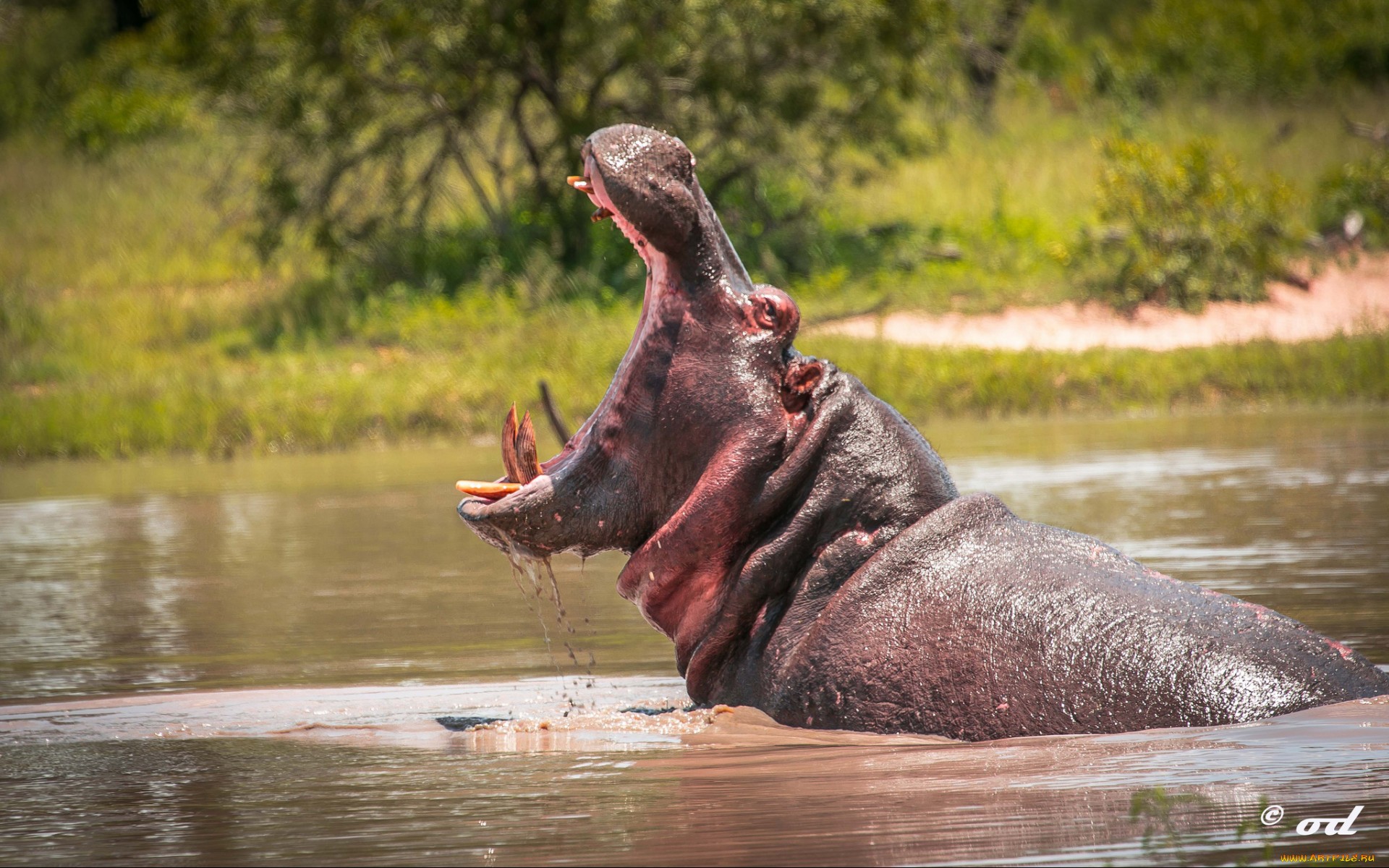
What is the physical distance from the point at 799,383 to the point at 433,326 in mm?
16936

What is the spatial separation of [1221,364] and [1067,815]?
14.3m

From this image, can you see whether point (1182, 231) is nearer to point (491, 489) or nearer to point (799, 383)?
point (799, 383)

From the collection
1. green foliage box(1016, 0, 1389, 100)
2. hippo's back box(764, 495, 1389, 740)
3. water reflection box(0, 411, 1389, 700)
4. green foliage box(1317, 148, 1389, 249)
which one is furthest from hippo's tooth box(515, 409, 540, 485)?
green foliage box(1016, 0, 1389, 100)

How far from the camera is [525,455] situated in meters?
4.17

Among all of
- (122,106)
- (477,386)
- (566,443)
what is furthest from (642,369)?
(122,106)

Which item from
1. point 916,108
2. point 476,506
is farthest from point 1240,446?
point 916,108

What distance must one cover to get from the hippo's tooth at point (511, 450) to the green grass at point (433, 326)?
9764mm

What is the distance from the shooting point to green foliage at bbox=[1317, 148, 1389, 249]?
21.8 metres

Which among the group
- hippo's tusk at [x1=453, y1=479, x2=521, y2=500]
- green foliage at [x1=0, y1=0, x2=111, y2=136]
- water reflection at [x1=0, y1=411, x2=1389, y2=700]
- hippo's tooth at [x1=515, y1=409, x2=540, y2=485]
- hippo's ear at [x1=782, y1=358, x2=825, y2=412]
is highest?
green foliage at [x1=0, y1=0, x2=111, y2=136]

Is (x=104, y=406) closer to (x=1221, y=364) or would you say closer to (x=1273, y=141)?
(x=1221, y=364)

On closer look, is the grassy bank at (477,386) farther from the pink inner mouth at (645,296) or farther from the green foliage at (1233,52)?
the green foliage at (1233,52)

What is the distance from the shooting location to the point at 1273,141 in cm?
2608

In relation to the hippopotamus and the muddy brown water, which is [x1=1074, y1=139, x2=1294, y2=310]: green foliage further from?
the hippopotamus

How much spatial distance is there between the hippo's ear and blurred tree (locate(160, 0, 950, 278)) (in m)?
17.9
